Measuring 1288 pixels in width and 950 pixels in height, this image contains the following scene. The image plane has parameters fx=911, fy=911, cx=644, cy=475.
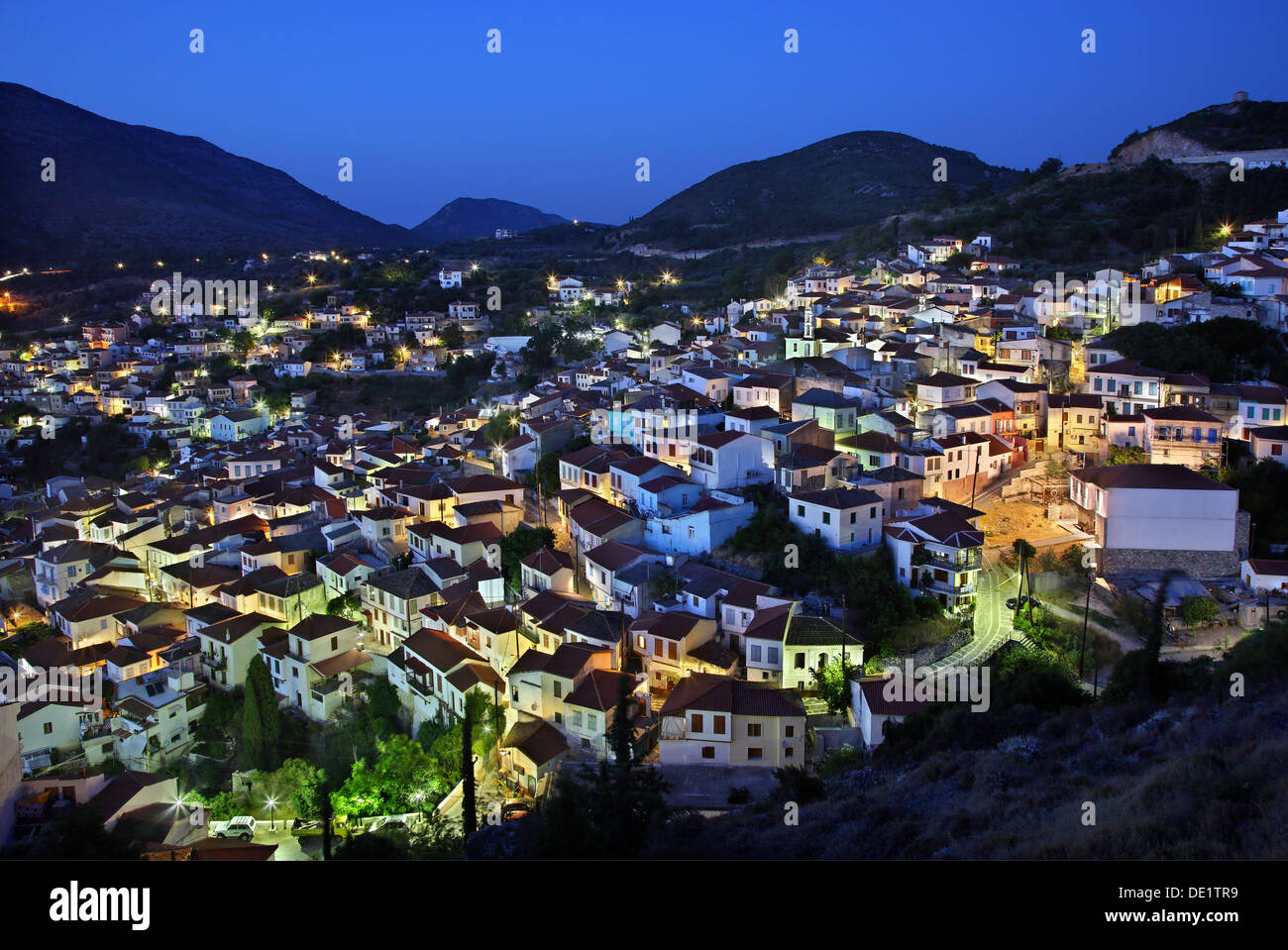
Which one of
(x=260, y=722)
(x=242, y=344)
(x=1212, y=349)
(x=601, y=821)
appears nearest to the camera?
(x=601, y=821)

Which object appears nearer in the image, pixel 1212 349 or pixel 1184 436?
pixel 1184 436

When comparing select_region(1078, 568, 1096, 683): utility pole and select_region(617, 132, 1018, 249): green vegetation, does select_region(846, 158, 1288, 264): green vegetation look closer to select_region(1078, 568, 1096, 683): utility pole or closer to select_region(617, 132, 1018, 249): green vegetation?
select_region(617, 132, 1018, 249): green vegetation

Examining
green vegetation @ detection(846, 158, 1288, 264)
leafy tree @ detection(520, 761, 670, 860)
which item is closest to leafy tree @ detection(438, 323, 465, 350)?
green vegetation @ detection(846, 158, 1288, 264)

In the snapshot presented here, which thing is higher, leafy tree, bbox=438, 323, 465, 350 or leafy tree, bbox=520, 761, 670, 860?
leafy tree, bbox=438, 323, 465, 350
